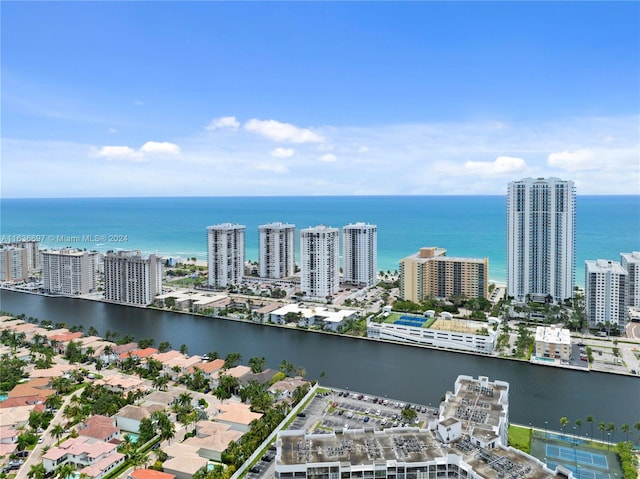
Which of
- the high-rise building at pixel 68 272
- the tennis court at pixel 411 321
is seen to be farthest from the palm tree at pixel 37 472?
the high-rise building at pixel 68 272

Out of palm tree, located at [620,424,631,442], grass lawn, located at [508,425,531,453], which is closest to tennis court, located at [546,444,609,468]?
grass lawn, located at [508,425,531,453]

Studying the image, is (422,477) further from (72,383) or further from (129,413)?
(72,383)

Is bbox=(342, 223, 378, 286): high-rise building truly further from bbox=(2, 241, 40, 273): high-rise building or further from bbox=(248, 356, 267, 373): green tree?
bbox=(2, 241, 40, 273): high-rise building

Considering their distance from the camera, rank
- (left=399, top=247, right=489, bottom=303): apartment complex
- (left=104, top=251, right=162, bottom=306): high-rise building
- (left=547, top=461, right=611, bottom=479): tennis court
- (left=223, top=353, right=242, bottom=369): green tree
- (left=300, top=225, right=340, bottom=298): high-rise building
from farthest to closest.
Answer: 1. (left=300, top=225, right=340, bottom=298): high-rise building
2. (left=104, top=251, right=162, bottom=306): high-rise building
3. (left=399, top=247, right=489, bottom=303): apartment complex
4. (left=223, top=353, right=242, bottom=369): green tree
5. (left=547, top=461, right=611, bottom=479): tennis court

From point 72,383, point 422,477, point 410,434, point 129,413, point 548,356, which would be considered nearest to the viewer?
point 422,477

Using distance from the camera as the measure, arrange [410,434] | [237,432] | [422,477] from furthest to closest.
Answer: [237,432] → [410,434] → [422,477]

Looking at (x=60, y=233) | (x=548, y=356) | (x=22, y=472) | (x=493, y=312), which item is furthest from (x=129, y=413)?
(x=60, y=233)
